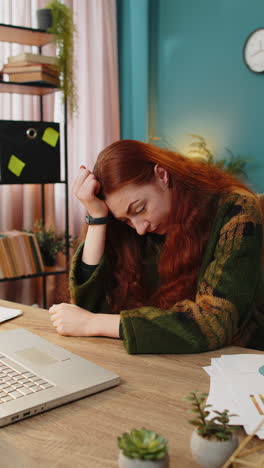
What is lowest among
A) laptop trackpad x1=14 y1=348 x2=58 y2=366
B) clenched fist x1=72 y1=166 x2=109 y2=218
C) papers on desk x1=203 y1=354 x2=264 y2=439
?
papers on desk x1=203 y1=354 x2=264 y2=439

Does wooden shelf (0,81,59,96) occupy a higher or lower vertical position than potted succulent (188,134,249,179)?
higher

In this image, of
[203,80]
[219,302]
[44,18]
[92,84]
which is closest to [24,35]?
[44,18]

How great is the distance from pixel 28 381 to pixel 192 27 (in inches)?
127

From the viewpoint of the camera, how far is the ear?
4.51ft

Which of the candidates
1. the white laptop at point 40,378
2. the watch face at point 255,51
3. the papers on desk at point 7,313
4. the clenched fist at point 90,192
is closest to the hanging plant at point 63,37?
the watch face at point 255,51

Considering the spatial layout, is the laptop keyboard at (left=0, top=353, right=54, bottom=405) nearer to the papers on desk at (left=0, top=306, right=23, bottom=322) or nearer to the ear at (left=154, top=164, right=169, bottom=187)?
the papers on desk at (left=0, top=306, right=23, bottom=322)

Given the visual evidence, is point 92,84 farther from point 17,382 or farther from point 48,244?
point 17,382

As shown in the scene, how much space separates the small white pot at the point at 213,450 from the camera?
0.59 meters

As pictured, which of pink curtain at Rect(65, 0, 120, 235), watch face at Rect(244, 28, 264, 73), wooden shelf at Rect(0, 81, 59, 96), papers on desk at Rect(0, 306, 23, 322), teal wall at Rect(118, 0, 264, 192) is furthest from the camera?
pink curtain at Rect(65, 0, 120, 235)

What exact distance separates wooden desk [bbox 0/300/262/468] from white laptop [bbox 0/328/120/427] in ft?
0.05

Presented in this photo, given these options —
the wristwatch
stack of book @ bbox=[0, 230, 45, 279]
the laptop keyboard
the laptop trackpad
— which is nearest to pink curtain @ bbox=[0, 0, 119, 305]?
stack of book @ bbox=[0, 230, 45, 279]

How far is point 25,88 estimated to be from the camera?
10.1 feet

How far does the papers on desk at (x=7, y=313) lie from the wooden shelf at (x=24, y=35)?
206cm

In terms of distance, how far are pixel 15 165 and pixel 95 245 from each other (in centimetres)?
149
